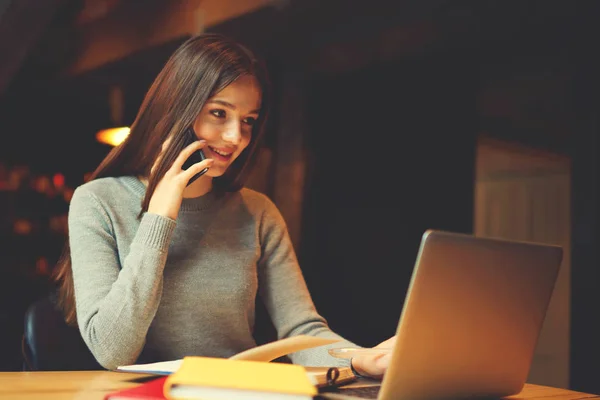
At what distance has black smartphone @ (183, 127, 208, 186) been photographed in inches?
54.8

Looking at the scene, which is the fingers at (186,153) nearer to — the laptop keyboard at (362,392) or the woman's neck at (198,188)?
the woman's neck at (198,188)

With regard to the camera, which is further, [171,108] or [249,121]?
[249,121]

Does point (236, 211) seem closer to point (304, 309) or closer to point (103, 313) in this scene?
point (304, 309)

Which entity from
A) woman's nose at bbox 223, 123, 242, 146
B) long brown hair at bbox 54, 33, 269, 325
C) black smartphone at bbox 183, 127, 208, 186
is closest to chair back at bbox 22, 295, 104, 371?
long brown hair at bbox 54, 33, 269, 325

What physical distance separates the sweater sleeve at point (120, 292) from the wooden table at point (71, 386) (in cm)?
7

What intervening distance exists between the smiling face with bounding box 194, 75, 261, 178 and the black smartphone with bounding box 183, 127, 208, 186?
0.03 m

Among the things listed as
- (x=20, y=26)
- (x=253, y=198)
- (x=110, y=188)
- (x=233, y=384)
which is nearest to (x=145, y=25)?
(x=20, y=26)

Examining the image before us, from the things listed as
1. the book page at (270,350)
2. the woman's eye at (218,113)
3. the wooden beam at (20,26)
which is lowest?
the book page at (270,350)

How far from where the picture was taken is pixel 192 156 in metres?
1.41

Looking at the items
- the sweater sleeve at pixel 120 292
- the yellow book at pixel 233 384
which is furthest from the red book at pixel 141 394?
the sweater sleeve at pixel 120 292

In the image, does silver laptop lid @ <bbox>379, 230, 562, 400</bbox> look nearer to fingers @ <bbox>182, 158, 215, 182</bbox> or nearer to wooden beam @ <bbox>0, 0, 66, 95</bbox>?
fingers @ <bbox>182, 158, 215, 182</bbox>

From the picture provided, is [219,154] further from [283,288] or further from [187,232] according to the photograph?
[283,288]

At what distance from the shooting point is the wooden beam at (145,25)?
400 cm

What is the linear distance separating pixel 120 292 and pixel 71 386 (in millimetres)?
246
